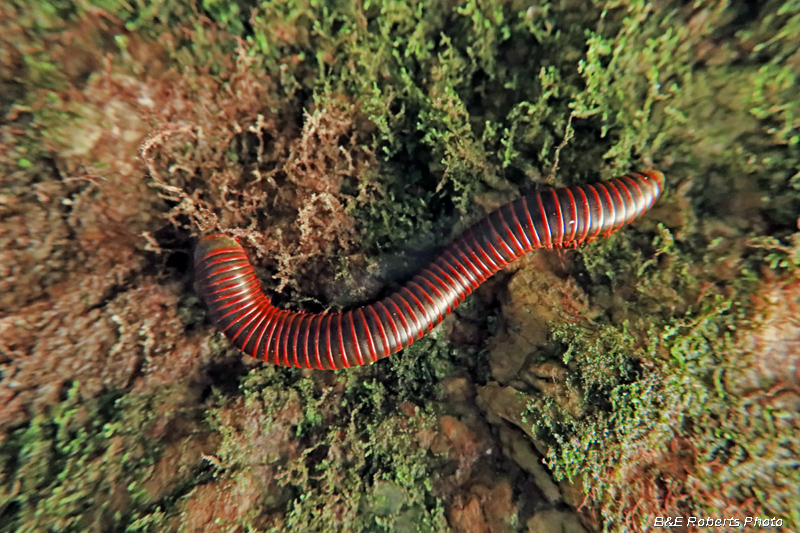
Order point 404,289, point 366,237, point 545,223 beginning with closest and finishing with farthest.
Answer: point 545,223 → point 404,289 → point 366,237

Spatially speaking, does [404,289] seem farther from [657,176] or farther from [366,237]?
[657,176]

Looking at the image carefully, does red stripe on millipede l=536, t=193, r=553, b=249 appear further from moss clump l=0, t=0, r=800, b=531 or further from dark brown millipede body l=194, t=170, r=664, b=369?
moss clump l=0, t=0, r=800, b=531

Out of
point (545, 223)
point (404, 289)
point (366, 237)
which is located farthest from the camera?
point (366, 237)

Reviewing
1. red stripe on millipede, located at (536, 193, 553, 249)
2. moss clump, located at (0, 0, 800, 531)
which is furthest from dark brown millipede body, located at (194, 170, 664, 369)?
moss clump, located at (0, 0, 800, 531)

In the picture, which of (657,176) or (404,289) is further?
(404,289)

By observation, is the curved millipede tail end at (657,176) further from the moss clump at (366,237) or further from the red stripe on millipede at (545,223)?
the red stripe on millipede at (545,223)

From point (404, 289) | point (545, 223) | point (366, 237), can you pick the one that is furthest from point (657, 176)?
point (366, 237)

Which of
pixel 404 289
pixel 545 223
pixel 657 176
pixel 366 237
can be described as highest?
pixel 366 237

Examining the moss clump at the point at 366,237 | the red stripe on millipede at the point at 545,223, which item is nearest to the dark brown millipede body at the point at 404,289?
the red stripe on millipede at the point at 545,223
